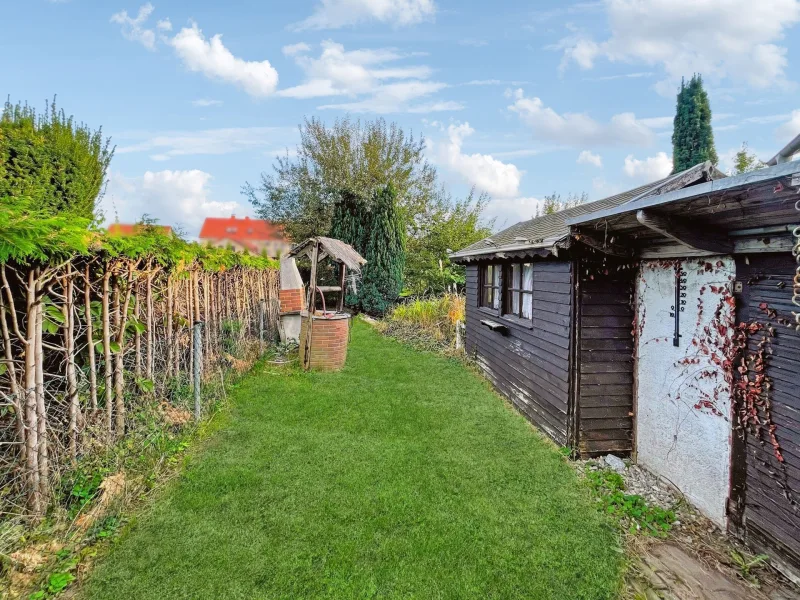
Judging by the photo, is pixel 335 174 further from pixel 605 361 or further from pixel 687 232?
pixel 687 232

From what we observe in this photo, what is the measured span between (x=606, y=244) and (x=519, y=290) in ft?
7.38

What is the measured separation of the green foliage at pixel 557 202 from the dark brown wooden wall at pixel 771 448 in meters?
17.8

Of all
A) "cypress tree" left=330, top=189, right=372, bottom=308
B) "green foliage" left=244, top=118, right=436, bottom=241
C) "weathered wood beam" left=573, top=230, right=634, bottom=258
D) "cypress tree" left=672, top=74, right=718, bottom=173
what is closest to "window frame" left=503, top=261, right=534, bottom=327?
"weathered wood beam" left=573, top=230, right=634, bottom=258

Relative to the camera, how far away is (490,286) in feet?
25.9

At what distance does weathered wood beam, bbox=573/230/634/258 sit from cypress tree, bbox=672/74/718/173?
1487cm

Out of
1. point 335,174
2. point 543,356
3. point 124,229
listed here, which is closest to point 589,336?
Result: point 543,356

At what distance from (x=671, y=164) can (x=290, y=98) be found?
53.4ft

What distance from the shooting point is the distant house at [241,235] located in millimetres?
7246

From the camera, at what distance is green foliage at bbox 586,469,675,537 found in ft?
10.4

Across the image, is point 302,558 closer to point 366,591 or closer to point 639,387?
point 366,591

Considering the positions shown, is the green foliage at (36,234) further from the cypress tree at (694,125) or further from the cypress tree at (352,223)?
→ the cypress tree at (694,125)

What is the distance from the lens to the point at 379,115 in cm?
1819

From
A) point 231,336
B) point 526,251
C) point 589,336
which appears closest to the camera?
point 589,336

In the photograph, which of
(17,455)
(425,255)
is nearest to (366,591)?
(17,455)
